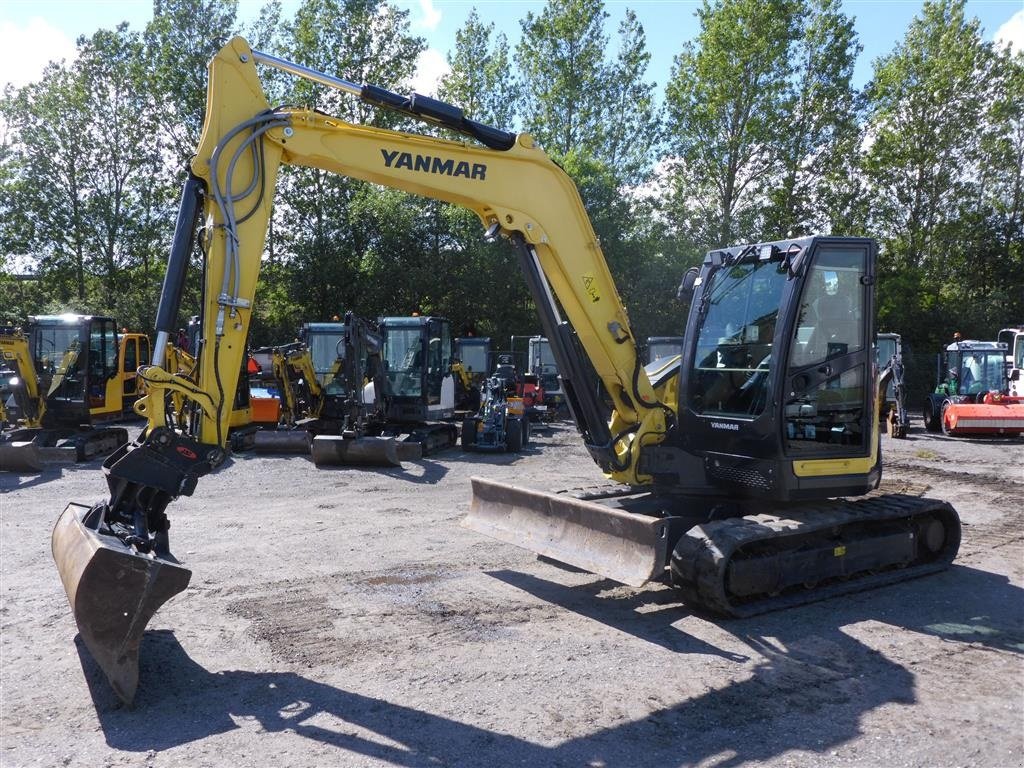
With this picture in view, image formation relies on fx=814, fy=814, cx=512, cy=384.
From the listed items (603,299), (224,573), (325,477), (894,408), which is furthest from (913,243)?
(224,573)

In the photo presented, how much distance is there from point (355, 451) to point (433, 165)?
7.65 metres

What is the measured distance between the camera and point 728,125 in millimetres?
28703

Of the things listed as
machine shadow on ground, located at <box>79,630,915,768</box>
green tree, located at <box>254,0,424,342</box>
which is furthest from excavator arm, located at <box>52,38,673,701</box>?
green tree, located at <box>254,0,424,342</box>

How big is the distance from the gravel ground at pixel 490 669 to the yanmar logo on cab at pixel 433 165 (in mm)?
3046

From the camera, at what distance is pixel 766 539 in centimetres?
578

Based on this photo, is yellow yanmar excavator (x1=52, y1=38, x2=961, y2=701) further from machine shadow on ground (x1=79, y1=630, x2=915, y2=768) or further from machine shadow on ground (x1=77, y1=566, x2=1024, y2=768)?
machine shadow on ground (x1=79, y1=630, x2=915, y2=768)

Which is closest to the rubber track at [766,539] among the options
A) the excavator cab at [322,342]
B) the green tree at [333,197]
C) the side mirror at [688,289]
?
the side mirror at [688,289]

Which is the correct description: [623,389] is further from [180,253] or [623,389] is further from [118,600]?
[118,600]

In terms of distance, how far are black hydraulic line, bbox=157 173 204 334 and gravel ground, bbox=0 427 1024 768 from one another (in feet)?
6.51

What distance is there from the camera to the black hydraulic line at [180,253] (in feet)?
15.5

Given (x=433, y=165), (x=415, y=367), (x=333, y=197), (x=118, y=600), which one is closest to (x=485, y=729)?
(x=118, y=600)

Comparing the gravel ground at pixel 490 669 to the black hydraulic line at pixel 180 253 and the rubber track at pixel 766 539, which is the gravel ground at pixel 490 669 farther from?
the black hydraulic line at pixel 180 253

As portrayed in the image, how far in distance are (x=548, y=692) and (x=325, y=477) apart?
8.00 metres

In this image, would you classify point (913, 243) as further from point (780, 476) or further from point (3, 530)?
point (3, 530)
